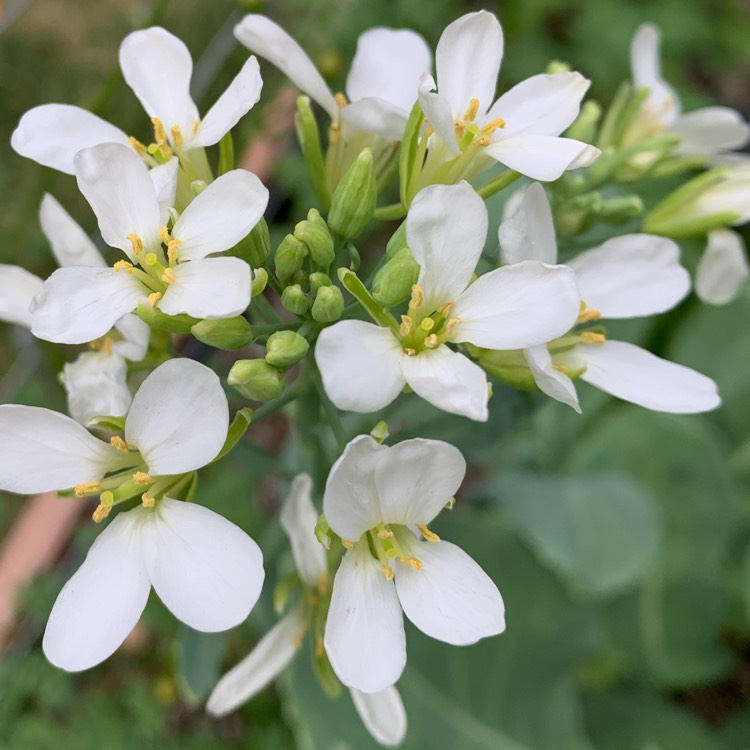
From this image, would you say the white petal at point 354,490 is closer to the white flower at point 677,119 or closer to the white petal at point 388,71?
the white petal at point 388,71

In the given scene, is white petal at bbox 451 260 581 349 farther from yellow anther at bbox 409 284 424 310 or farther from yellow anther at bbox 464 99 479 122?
yellow anther at bbox 464 99 479 122

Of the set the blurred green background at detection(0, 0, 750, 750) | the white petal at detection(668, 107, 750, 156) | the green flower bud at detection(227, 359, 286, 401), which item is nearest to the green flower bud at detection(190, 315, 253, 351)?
the green flower bud at detection(227, 359, 286, 401)

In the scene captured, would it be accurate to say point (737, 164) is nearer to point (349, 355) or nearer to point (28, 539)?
point (349, 355)

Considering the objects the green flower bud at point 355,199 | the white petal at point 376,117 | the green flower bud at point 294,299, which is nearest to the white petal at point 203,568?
the green flower bud at point 294,299

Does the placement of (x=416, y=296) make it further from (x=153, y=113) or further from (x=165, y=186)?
(x=153, y=113)

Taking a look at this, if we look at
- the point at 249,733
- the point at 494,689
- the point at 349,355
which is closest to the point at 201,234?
the point at 349,355

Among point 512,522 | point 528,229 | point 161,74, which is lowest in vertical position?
point 512,522

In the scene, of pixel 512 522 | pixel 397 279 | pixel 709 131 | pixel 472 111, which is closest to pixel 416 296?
pixel 397 279
